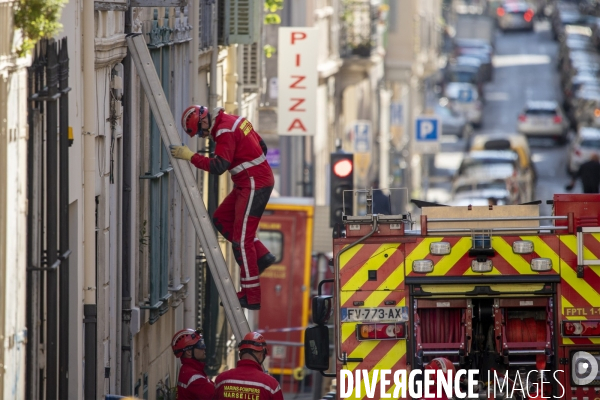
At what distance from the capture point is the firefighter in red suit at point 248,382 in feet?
34.9

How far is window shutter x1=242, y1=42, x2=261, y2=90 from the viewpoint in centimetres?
2233

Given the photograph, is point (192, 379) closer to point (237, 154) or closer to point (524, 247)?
point (237, 154)

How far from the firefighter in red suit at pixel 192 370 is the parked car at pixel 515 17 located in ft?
239

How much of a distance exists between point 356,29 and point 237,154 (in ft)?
82.4

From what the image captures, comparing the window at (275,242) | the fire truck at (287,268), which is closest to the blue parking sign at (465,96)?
the fire truck at (287,268)

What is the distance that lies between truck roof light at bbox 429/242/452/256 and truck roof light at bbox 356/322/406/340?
52cm

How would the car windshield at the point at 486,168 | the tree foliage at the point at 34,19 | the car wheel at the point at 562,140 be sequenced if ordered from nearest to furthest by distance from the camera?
the tree foliage at the point at 34,19 → the car windshield at the point at 486,168 → the car wheel at the point at 562,140

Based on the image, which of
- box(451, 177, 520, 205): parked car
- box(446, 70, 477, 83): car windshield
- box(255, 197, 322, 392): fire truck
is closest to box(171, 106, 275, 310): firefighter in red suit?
box(255, 197, 322, 392): fire truck

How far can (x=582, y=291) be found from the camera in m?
10.5

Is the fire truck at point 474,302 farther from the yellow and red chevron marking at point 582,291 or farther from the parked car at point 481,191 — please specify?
the parked car at point 481,191

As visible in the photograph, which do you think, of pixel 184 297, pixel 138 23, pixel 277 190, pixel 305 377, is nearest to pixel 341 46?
pixel 277 190

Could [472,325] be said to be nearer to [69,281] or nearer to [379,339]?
[379,339]

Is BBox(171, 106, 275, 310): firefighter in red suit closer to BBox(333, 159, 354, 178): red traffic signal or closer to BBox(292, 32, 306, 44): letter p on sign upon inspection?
BBox(333, 159, 354, 178): red traffic signal

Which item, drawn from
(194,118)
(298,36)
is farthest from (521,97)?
(194,118)
